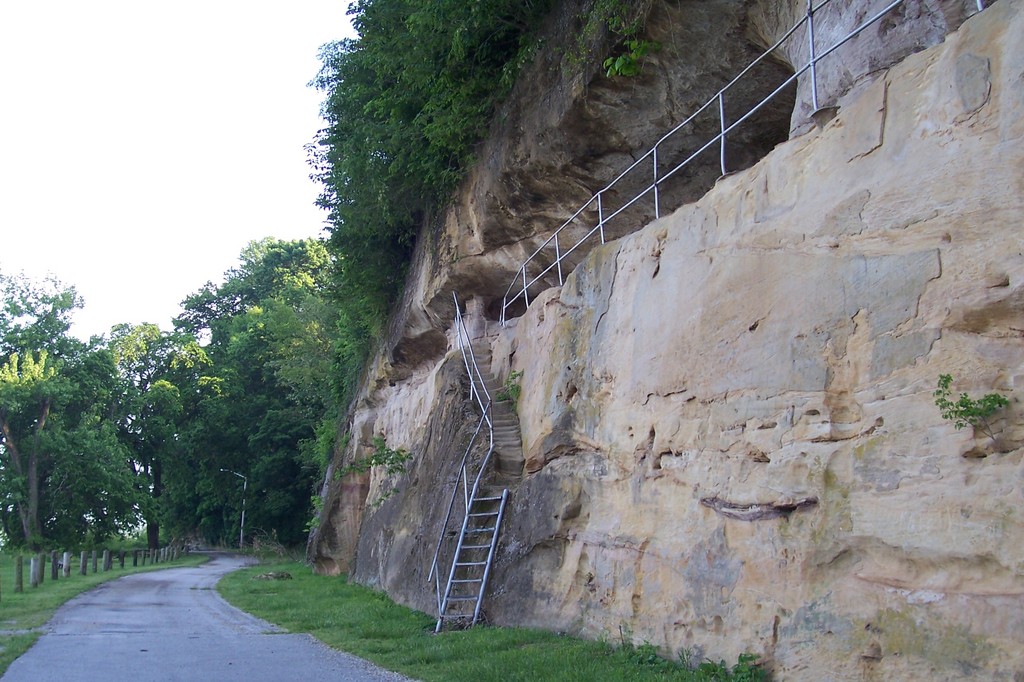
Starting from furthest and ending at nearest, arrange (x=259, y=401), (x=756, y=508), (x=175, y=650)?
(x=259, y=401), (x=175, y=650), (x=756, y=508)

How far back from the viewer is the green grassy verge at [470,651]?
7.82 meters

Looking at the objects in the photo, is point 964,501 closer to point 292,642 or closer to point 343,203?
point 292,642

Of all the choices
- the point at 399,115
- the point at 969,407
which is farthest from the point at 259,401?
the point at 969,407

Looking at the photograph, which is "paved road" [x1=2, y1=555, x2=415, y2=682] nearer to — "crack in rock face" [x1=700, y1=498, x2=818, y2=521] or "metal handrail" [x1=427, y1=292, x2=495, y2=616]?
"metal handrail" [x1=427, y1=292, x2=495, y2=616]

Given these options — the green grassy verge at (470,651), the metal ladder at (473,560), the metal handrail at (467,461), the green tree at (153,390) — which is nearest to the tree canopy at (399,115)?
the metal handrail at (467,461)

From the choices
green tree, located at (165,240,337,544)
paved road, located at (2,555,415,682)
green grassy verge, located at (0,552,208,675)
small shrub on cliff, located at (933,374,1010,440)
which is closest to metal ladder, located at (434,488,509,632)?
paved road, located at (2,555,415,682)

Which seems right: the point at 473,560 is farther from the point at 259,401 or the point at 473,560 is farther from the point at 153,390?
the point at 153,390

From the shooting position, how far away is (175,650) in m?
11.2

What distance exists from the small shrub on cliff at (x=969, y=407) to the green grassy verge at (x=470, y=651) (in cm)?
254

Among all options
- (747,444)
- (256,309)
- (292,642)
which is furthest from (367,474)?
(256,309)

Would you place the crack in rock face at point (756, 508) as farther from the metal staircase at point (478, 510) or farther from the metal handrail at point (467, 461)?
the metal handrail at point (467, 461)

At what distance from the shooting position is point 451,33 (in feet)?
47.2

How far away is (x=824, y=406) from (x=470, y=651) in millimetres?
4941

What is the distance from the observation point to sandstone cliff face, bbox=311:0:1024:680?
5.71 meters
